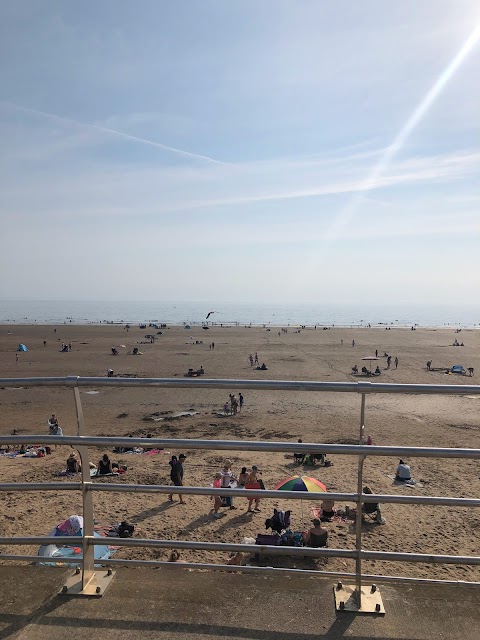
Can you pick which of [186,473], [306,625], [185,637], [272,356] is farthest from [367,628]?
[272,356]

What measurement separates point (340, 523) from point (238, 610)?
8810mm

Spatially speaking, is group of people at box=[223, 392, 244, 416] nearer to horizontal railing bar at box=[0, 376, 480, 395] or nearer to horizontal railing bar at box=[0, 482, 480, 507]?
horizontal railing bar at box=[0, 482, 480, 507]

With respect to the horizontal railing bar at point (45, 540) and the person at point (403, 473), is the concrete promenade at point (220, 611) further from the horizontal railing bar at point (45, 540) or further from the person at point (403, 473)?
the person at point (403, 473)

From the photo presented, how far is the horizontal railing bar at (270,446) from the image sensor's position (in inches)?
97.7

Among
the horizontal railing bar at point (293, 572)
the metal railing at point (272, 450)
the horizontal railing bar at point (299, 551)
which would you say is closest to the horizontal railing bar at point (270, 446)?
the metal railing at point (272, 450)

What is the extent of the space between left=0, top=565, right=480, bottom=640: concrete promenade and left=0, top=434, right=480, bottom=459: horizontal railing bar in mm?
781

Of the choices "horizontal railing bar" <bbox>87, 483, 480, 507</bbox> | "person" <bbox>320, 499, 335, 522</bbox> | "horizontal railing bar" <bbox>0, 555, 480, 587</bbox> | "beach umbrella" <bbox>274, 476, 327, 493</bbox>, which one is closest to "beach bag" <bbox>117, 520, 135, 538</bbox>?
"beach umbrella" <bbox>274, 476, 327, 493</bbox>

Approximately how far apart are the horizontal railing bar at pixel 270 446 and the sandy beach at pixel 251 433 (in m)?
6.69

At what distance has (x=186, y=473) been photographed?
1380cm

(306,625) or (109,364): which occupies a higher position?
(306,625)

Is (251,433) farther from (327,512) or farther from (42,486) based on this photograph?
(42,486)

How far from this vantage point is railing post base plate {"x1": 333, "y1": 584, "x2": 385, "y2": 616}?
8.24 feet

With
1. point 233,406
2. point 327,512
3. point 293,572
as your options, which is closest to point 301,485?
point 327,512

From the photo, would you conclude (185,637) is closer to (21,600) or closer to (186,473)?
(21,600)
